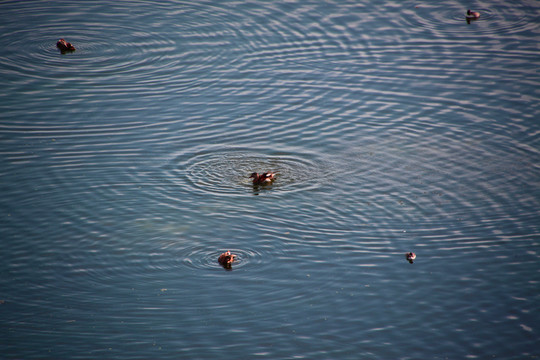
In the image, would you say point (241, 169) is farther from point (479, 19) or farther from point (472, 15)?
point (479, 19)

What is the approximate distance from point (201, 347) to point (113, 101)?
12666mm

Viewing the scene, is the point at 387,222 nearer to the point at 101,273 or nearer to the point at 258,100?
the point at 101,273

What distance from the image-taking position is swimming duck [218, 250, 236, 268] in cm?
1501

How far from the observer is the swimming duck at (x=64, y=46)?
26.1 meters

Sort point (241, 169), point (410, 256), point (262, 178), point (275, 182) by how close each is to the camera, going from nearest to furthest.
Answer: point (410, 256), point (262, 178), point (275, 182), point (241, 169)

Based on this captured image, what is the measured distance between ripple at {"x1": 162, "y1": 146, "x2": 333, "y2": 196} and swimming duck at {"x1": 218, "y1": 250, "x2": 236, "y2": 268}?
3363 mm

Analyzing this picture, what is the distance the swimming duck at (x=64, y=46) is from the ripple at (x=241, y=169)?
9.02 meters

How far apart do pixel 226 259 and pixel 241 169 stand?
4.78m

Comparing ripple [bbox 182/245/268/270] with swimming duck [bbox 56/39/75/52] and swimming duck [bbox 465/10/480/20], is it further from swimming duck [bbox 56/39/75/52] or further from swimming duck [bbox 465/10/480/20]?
swimming duck [bbox 465/10/480/20]

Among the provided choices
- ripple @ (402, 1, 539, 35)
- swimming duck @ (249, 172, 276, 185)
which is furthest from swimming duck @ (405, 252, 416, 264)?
ripple @ (402, 1, 539, 35)

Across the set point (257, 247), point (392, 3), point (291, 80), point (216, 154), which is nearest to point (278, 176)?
point (216, 154)

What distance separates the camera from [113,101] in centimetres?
2341

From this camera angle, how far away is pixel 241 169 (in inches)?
762

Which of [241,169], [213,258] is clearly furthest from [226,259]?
[241,169]
